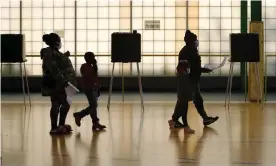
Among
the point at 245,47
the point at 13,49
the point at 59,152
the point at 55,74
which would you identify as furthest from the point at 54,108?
the point at 245,47

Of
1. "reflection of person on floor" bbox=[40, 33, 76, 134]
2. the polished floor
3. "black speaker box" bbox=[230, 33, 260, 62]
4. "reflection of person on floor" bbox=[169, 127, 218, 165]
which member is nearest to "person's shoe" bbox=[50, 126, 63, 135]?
"reflection of person on floor" bbox=[40, 33, 76, 134]

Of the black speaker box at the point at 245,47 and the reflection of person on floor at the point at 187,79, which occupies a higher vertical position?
the black speaker box at the point at 245,47

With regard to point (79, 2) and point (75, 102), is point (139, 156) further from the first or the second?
point (79, 2)

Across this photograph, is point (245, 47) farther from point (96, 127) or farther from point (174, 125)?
point (96, 127)

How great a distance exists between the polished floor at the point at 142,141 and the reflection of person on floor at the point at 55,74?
0.48 m

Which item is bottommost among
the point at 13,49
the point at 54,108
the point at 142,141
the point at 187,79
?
the point at 142,141

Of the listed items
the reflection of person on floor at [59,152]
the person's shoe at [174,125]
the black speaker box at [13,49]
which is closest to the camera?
the reflection of person on floor at [59,152]

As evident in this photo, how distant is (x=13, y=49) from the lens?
13977mm

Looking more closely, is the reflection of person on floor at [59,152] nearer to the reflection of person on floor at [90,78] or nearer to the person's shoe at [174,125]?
the reflection of person on floor at [90,78]

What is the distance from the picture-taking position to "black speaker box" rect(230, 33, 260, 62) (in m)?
13.3

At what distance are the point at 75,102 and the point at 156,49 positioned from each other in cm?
712

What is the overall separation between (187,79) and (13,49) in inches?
237

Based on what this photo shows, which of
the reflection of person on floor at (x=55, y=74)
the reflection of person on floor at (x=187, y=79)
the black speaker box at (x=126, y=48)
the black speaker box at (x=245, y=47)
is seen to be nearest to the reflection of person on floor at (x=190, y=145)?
the reflection of person on floor at (x=187, y=79)

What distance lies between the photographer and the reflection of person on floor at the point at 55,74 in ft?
28.7
